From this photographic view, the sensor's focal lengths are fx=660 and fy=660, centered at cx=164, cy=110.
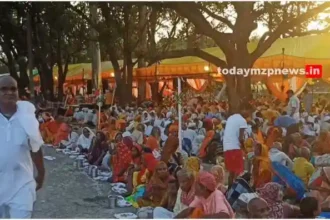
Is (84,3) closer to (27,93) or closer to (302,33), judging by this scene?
(27,93)

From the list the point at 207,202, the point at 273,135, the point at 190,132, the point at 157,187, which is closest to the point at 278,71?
the point at 273,135

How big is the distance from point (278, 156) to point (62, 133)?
130cm

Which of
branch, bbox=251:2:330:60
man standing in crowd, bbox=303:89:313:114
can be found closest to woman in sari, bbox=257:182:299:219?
man standing in crowd, bbox=303:89:313:114

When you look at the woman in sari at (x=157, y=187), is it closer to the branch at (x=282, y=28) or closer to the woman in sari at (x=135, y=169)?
the woman in sari at (x=135, y=169)

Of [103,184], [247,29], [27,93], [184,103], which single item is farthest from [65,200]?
[247,29]

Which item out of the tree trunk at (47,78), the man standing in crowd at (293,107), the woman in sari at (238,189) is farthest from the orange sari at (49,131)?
the man standing in crowd at (293,107)

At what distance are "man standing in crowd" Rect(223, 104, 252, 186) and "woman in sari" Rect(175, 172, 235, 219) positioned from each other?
0.14 m

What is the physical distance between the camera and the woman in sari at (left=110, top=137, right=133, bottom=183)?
4.12m

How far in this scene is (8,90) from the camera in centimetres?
364

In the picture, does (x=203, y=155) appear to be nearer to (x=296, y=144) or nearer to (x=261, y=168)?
(x=261, y=168)

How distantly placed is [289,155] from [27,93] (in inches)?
A: 62.6

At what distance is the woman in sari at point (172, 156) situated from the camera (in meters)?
3.99

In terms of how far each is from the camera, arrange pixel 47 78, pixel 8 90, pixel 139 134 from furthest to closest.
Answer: pixel 139 134 → pixel 47 78 → pixel 8 90

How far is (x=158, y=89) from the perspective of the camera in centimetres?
399
